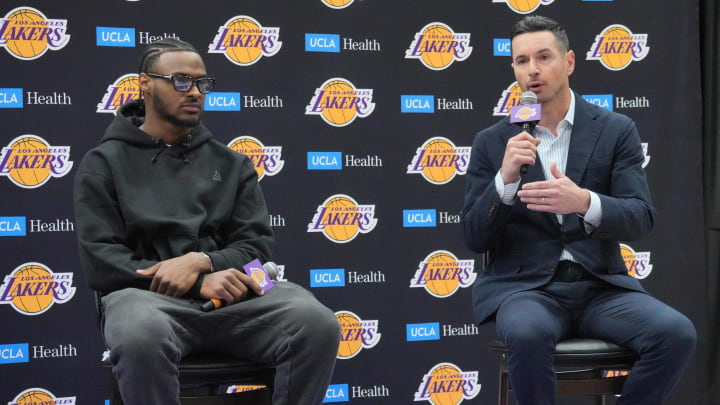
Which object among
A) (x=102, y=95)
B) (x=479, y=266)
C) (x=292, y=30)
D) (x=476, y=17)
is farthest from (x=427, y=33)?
(x=102, y=95)

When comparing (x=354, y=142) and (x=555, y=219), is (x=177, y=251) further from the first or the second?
(x=354, y=142)

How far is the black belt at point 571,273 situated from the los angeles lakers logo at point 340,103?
5.55ft

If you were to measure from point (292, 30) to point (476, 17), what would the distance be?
1017 mm

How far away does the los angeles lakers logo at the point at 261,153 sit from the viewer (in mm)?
3881

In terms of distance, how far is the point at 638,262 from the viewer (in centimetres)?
430

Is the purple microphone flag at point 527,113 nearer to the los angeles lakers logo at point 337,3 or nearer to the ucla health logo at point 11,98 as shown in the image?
the los angeles lakers logo at point 337,3

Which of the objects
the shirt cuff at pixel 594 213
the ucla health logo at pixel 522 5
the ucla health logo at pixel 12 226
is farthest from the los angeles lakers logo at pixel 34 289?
the ucla health logo at pixel 522 5

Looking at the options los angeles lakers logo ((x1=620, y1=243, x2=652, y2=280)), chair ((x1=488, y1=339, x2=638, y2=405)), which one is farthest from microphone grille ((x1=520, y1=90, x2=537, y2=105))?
los angeles lakers logo ((x1=620, y1=243, x2=652, y2=280))

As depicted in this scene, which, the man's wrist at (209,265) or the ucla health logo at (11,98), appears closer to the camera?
the man's wrist at (209,265)

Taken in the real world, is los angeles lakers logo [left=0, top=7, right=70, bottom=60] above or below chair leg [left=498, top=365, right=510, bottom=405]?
above

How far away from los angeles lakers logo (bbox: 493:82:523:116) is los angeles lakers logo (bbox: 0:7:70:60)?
2.25m

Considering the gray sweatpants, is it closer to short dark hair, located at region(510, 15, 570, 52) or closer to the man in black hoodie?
the man in black hoodie

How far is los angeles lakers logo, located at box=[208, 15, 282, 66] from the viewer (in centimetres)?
385

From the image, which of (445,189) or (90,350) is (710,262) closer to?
(445,189)
